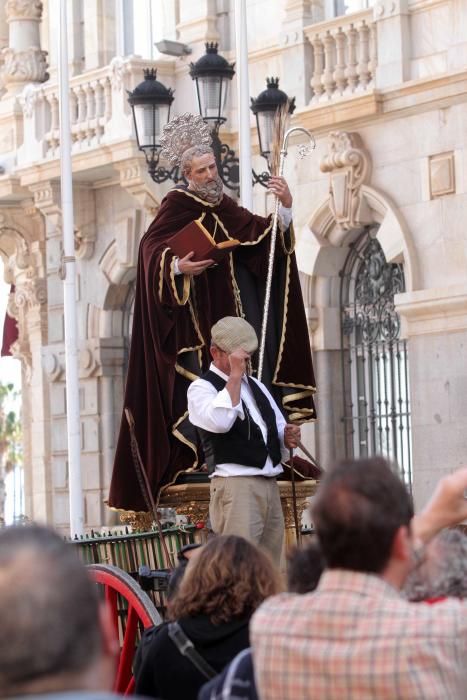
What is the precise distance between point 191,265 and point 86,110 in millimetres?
13268

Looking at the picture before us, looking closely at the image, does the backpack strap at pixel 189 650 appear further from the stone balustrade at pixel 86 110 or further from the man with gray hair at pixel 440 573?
the stone balustrade at pixel 86 110

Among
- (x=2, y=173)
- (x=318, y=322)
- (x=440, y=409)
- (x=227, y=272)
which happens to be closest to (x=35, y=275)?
(x=2, y=173)

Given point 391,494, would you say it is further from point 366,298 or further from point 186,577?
point 366,298

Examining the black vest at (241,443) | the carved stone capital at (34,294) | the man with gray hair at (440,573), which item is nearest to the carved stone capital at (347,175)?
the carved stone capital at (34,294)

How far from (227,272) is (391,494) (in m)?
4.98

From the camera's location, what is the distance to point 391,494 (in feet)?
13.4

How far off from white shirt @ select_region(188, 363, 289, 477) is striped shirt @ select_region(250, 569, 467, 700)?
12.2 ft

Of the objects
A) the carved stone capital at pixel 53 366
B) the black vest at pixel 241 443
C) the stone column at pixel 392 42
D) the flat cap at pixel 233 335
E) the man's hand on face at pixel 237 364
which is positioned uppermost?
the stone column at pixel 392 42

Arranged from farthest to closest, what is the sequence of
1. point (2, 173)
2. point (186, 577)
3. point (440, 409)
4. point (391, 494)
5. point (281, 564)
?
point (2, 173) → point (440, 409) → point (281, 564) → point (186, 577) → point (391, 494)

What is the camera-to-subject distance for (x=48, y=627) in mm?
3246

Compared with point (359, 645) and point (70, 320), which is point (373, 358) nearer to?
point (70, 320)

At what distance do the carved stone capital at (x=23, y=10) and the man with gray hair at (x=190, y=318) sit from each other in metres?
14.8

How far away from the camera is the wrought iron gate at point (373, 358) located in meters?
18.5

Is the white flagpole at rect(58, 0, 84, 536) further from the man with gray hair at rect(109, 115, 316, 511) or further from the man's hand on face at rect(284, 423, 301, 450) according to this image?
the man's hand on face at rect(284, 423, 301, 450)
